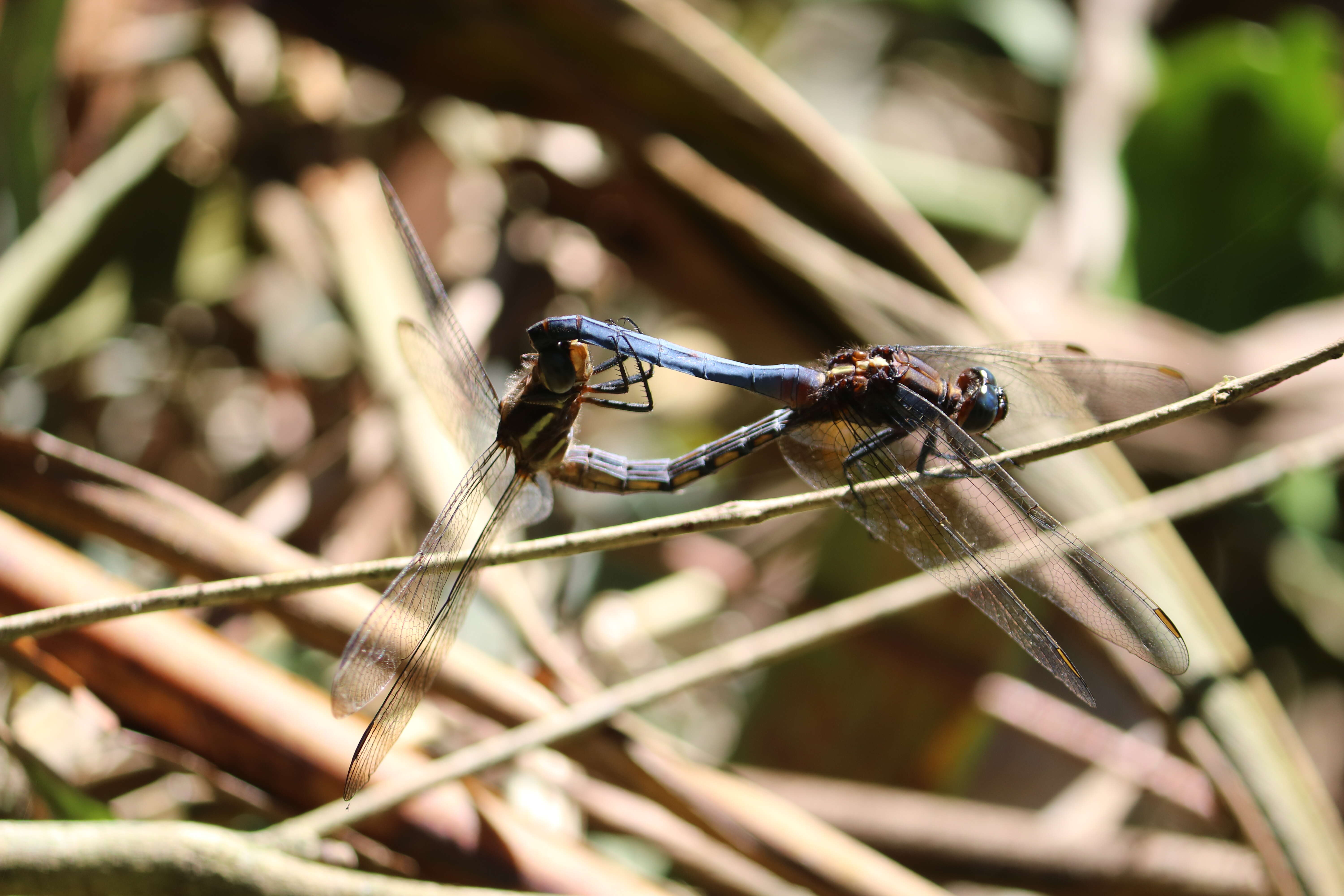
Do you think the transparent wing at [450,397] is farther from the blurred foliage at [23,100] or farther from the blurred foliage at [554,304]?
the blurred foliage at [23,100]

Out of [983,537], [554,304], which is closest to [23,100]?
[554,304]

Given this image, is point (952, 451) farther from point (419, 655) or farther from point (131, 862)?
point (131, 862)

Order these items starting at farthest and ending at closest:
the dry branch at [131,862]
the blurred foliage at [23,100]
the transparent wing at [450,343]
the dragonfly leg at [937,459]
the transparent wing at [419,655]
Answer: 1. the blurred foliage at [23,100]
2. the transparent wing at [450,343]
3. the dragonfly leg at [937,459]
4. the transparent wing at [419,655]
5. the dry branch at [131,862]

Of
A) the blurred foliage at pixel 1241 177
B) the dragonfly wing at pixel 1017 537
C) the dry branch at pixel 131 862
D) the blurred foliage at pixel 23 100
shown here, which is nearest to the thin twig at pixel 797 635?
the dragonfly wing at pixel 1017 537

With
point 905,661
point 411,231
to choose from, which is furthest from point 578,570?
point 411,231

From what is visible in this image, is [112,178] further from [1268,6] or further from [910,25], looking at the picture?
[1268,6]

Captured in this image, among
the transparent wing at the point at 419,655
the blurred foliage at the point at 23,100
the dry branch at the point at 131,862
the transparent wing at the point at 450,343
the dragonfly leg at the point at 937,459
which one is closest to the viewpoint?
the dry branch at the point at 131,862
